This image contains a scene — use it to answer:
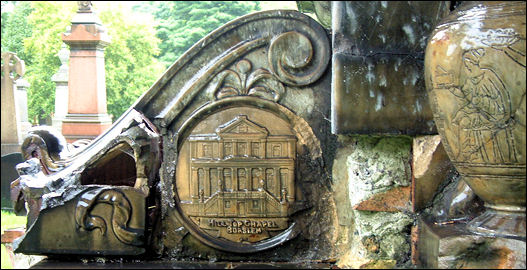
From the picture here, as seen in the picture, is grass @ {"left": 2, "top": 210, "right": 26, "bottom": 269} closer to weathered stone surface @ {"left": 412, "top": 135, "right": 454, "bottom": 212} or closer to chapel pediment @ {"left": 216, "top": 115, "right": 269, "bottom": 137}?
chapel pediment @ {"left": 216, "top": 115, "right": 269, "bottom": 137}

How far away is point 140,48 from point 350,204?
29.0 ft

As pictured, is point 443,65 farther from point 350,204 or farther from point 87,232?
point 87,232

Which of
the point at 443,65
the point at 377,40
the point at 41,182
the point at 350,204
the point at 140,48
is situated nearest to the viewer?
the point at 443,65

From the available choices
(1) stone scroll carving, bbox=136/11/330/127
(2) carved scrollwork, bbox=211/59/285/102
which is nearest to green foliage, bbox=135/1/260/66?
(1) stone scroll carving, bbox=136/11/330/127

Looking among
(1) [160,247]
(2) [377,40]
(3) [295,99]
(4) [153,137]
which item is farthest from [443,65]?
(1) [160,247]

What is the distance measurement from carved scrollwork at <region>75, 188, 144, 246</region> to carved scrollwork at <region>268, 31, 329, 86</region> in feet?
3.93

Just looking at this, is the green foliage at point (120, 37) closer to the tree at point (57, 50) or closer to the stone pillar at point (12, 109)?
the tree at point (57, 50)

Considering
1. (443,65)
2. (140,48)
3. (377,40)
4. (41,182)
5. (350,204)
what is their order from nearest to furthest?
(443,65)
(377,40)
(350,204)
(41,182)
(140,48)

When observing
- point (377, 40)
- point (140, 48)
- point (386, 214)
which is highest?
point (140, 48)

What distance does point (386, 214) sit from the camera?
8.73 ft

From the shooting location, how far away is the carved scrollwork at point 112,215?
2900mm

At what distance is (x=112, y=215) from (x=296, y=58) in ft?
4.69

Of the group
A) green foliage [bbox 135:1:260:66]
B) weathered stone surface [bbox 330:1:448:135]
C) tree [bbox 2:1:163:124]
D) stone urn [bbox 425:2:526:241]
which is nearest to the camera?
stone urn [bbox 425:2:526:241]

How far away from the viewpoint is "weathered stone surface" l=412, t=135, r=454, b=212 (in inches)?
99.8
